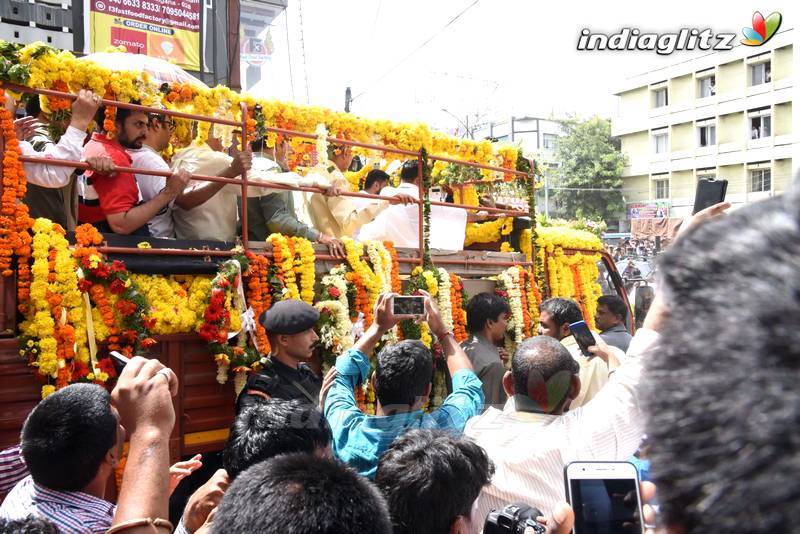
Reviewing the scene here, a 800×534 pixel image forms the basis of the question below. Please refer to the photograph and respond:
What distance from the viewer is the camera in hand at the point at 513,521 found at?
1724 mm

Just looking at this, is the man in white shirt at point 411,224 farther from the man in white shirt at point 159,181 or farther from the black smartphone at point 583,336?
the black smartphone at point 583,336

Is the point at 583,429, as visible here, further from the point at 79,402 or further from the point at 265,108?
the point at 265,108

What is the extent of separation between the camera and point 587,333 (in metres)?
3.48

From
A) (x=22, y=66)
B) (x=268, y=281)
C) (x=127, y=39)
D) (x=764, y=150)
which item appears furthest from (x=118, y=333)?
(x=764, y=150)

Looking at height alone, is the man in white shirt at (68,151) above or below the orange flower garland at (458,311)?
above

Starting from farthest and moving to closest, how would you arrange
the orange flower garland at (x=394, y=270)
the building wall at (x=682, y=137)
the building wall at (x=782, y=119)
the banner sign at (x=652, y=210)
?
the building wall at (x=682, y=137), the banner sign at (x=652, y=210), the building wall at (x=782, y=119), the orange flower garland at (x=394, y=270)

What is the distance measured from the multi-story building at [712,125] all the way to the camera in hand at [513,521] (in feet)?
103

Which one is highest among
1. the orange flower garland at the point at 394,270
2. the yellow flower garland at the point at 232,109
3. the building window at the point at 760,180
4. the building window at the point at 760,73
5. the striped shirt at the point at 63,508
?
the building window at the point at 760,73

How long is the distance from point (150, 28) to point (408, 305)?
859cm

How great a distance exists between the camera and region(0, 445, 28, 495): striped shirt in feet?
Result: 8.50

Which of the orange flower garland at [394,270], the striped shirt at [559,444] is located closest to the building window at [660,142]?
the orange flower garland at [394,270]

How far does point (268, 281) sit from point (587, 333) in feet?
7.38

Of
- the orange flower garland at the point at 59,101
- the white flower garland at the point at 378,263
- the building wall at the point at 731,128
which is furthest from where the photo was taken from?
the building wall at the point at 731,128

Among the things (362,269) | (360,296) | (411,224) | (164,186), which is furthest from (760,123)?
(164,186)
